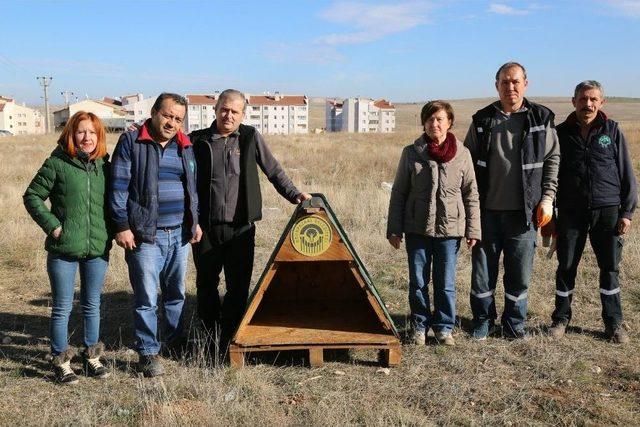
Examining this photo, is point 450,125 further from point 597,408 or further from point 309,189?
point 309,189

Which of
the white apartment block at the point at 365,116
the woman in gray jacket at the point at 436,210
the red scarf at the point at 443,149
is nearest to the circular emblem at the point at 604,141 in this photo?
the woman in gray jacket at the point at 436,210

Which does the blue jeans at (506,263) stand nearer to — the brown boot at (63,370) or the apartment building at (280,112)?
the brown boot at (63,370)

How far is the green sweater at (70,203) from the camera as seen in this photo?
12.0ft

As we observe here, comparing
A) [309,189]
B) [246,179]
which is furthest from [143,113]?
[246,179]

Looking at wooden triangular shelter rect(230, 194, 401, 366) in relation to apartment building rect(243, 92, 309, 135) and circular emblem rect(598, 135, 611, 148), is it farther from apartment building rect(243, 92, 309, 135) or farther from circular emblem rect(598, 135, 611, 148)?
apartment building rect(243, 92, 309, 135)

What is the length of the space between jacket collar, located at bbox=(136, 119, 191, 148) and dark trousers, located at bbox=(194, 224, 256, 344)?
0.69m

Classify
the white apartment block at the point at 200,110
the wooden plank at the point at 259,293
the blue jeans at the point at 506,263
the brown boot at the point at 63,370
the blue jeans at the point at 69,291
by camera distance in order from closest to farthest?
the blue jeans at the point at 69,291 → the brown boot at the point at 63,370 → the wooden plank at the point at 259,293 → the blue jeans at the point at 506,263 → the white apartment block at the point at 200,110

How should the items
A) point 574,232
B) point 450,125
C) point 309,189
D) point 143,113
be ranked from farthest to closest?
point 143,113 → point 309,189 → point 574,232 → point 450,125

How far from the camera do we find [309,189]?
1299 centimetres

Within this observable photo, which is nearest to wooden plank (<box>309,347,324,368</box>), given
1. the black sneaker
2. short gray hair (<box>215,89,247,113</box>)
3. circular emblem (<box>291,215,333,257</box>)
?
circular emblem (<box>291,215,333,257</box>)

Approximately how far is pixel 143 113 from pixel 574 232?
254 feet

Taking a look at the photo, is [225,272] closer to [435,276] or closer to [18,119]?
[435,276]

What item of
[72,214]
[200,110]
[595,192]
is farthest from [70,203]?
[200,110]

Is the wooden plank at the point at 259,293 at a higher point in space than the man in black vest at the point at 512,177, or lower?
lower
